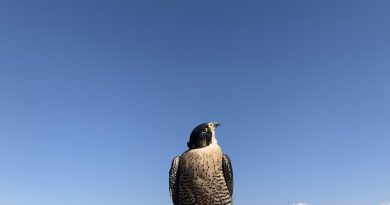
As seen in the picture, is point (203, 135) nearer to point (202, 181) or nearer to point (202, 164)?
point (202, 164)

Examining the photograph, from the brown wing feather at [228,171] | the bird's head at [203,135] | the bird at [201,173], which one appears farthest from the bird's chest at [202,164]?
the brown wing feather at [228,171]

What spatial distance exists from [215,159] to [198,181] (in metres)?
0.58

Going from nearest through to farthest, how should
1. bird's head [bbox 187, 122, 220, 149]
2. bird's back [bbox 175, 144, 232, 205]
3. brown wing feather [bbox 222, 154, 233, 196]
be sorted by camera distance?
bird's back [bbox 175, 144, 232, 205], bird's head [bbox 187, 122, 220, 149], brown wing feather [bbox 222, 154, 233, 196]

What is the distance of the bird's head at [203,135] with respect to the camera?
8.94 metres

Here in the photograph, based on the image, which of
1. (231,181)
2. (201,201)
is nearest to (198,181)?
(201,201)

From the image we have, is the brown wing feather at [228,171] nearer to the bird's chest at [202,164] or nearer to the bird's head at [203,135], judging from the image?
the bird's chest at [202,164]

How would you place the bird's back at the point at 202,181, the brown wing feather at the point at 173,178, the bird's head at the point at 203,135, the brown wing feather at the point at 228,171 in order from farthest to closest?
the brown wing feather at the point at 228,171
the brown wing feather at the point at 173,178
the bird's head at the point at 203,135
the bird's back at the point at 202,181

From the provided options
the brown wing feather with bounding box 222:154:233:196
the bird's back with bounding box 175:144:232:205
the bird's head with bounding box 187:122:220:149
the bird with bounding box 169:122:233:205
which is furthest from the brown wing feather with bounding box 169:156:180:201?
the brown wing feather with bounding box 222:154:233:196

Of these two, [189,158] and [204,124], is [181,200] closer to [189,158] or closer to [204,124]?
[189,158]

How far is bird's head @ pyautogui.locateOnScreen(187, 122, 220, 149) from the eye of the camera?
8.94 metres

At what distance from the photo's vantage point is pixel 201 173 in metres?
8.67

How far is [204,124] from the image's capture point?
892cm

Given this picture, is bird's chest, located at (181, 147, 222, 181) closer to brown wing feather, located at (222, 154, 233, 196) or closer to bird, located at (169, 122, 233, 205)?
bird, located at (169, 122, 233, 205)

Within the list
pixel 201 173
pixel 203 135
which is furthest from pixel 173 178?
pixel 203 135
